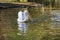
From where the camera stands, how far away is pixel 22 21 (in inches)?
131

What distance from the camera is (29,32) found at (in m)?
2.71

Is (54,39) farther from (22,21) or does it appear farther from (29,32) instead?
(22,21)

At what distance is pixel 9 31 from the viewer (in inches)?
110

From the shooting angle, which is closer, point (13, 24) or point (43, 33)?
point (43, 33)

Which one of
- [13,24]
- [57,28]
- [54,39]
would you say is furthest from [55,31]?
[13,24]

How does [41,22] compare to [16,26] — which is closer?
[16,26]

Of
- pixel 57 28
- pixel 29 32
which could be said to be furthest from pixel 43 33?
pixel 57 28

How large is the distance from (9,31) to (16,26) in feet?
0.96

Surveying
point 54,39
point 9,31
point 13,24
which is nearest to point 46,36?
point 54,39

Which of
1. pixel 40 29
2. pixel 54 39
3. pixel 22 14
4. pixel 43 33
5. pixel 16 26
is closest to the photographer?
pixel 54 39

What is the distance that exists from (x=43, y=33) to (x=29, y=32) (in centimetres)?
16

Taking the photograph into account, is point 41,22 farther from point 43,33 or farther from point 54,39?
point 54,39

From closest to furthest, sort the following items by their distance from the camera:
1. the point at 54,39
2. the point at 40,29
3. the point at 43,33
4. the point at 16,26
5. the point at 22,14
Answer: the point at 54,39
the point at 43,33
the point at 40,29
the point at 16,26
the point at 22,14

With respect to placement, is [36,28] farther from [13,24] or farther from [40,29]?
[13,24]
